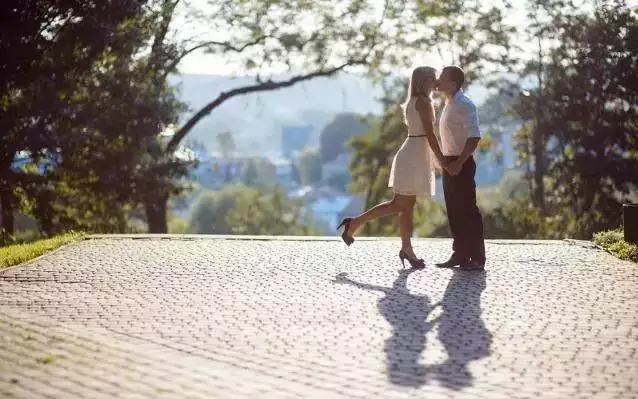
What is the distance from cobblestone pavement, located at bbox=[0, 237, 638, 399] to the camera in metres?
5.49

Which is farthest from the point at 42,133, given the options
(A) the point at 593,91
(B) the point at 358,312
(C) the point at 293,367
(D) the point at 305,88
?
(A) the point at 593,91

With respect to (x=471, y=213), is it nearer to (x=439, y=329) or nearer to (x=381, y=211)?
(x=381, y=211)

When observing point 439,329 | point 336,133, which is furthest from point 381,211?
point 336,133

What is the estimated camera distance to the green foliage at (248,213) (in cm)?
8569

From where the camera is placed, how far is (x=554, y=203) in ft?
114

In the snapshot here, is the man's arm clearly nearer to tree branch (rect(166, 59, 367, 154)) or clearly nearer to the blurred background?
the blurred background

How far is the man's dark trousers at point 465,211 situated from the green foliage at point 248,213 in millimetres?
68214

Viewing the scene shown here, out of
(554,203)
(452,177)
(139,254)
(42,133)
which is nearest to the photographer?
(452,177)

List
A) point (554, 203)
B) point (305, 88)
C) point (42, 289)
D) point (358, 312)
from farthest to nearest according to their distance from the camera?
point (554, 203) < point (305, 88) < point (42, 289) < point (358, 312)

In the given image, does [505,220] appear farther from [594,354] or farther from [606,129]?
[594,354]

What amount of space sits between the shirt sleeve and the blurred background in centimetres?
973

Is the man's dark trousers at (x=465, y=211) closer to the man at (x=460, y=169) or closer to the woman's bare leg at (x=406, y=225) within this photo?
the man at (x=460, y=169)

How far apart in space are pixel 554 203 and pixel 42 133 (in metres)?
19.7

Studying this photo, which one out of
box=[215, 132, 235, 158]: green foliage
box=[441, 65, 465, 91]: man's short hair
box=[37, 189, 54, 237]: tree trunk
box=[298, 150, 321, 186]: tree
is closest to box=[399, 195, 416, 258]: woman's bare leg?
box=[441, 65, 465, 91]: man's short hair
